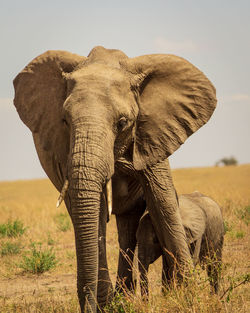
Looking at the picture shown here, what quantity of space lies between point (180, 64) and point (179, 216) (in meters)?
1.59

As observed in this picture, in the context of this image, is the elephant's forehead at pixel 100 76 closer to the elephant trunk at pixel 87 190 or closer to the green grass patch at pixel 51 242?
the elephant trunk at pixel 87 190

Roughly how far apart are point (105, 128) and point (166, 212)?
1.49 meters

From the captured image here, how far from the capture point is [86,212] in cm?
460

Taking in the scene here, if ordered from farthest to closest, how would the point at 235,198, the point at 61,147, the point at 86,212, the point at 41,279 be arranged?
the point at 235,198 < the point at 41,279 < the point at 61,147 < the point at 86,212

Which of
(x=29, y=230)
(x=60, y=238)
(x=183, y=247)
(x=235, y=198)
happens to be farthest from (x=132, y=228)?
(x=235, y=198)

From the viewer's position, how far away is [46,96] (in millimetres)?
5781

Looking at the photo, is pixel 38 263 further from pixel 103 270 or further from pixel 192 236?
pixel 103 270

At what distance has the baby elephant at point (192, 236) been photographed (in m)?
6.23

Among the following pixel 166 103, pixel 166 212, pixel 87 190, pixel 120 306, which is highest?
pixel 166 103

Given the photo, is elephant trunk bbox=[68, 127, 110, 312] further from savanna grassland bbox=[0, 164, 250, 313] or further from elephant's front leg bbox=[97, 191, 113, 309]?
savanna grassland bbox=[0, 164, 250, 313]

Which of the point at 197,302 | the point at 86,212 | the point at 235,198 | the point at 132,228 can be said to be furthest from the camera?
the point at 235,198

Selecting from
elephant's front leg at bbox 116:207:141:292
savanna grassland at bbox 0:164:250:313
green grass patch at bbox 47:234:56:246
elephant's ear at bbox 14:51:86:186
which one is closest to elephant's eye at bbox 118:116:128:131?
elephant's ear at bbox 14:51:86:186

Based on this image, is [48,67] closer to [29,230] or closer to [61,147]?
[61,147]

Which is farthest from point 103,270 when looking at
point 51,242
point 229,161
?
point 229,161
